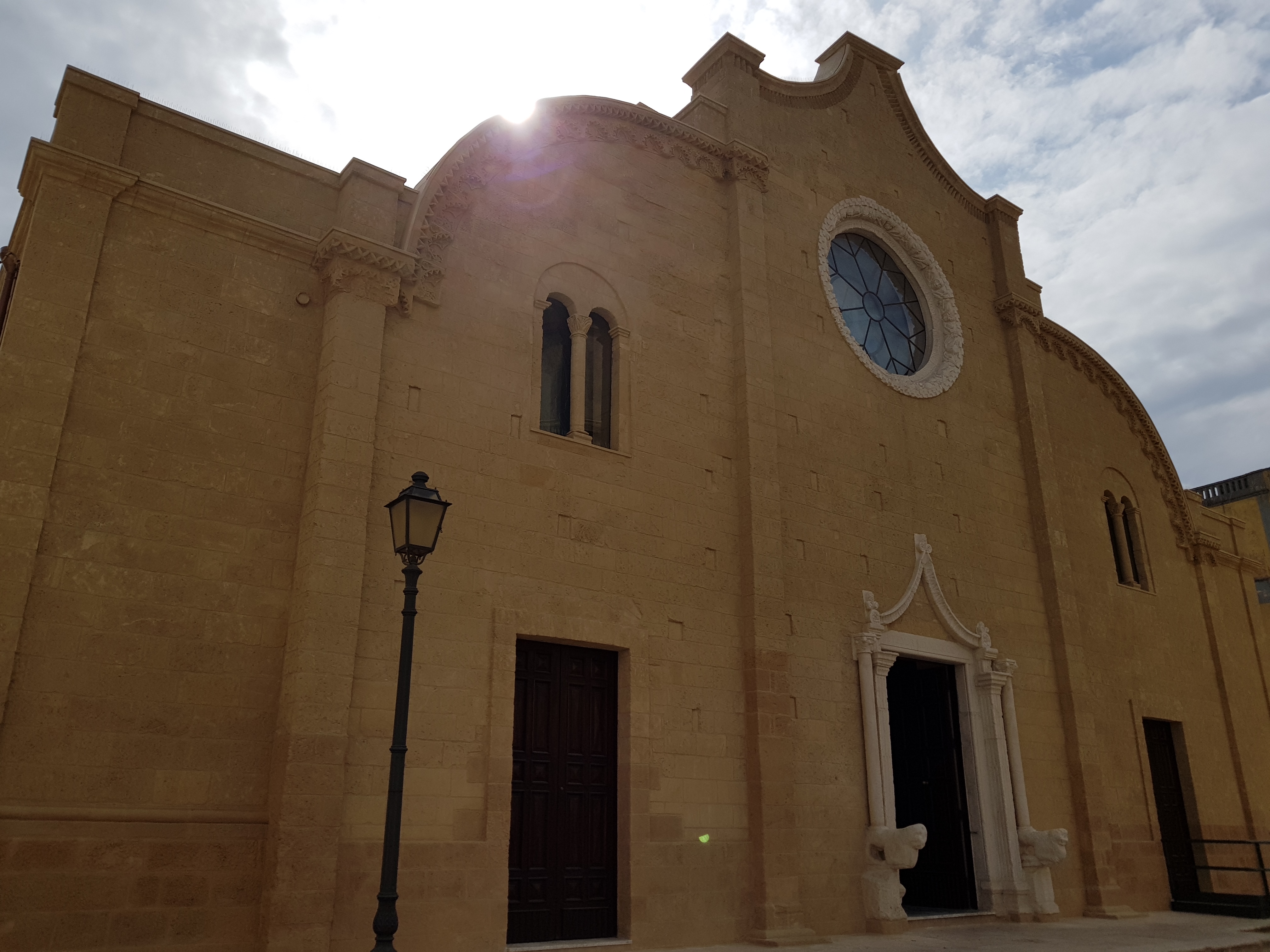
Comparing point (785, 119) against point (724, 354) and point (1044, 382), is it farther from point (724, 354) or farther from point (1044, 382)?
point (1044, 382)

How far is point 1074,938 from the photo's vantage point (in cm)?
1133

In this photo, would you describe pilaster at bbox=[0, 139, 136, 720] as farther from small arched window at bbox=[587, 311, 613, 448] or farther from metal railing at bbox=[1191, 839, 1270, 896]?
metal railing at bbox=[1191, 839, 1270, 896]

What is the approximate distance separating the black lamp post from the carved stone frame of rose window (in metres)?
6.47

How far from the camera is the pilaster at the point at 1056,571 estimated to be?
13891 millimetres

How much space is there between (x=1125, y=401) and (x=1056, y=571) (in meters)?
5.04

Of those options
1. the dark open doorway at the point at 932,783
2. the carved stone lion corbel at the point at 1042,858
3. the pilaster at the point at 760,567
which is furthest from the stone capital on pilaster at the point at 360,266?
the carved stone lion corbel at the point at 1042,858

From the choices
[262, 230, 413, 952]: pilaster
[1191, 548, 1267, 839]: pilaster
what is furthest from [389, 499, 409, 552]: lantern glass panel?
[1191, 548, 1267, 839]: pilaster

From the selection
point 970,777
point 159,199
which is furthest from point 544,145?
point 970,777

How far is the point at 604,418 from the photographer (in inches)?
445

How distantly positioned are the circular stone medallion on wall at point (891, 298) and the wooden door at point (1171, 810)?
6.56 meters

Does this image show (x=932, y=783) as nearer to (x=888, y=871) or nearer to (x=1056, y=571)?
(x=888, y=871)

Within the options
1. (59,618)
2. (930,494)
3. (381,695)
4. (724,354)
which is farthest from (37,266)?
(930,494)

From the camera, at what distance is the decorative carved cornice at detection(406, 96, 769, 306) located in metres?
10.1

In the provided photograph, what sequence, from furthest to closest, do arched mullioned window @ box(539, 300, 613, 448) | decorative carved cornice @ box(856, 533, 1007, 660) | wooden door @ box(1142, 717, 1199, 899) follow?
wooden door @ box(1142, 717, 1199, 899), decorative carved cornice @ box(856, 533, 1007, 660), arched mullioned window @ box(539, 300, 613, 448)
